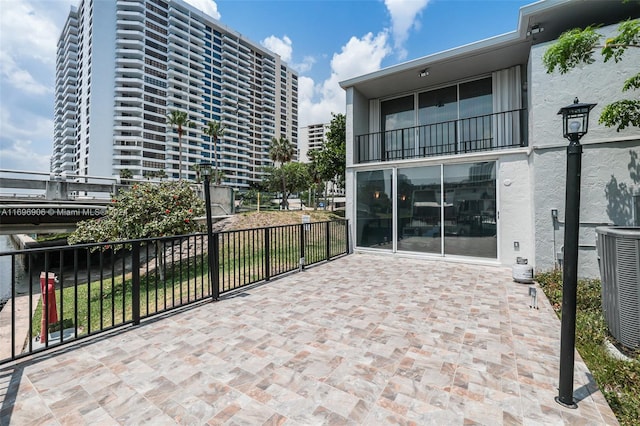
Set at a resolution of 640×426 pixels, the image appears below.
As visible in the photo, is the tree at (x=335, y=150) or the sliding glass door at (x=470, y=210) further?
the tree at (x=335, y=150)

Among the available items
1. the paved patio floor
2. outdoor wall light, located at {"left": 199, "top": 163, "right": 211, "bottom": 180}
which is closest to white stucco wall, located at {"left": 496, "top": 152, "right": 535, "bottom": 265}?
the paved patio floor

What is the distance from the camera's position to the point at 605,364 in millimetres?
2344

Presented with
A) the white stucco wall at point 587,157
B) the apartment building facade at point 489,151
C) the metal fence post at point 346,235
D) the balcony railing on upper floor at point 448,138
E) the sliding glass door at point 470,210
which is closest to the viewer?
the white stucco wall at point 587,157

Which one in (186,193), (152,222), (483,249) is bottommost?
(483,249)

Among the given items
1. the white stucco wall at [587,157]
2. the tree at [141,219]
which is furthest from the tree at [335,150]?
the white stucco wall at [587,157]

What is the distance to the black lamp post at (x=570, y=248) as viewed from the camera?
6.01 ft

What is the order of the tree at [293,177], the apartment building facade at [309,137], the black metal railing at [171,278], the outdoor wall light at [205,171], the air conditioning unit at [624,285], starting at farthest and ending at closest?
the apartment building facade at [309,137]
the tree at [293,177]
the outdoor wall light at [205,171]
the black metal railing at [171,278]
the air conditioning unit at [624,285]

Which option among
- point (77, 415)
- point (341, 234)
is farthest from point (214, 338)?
point (341, 234)

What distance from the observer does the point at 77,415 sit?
5.90ft

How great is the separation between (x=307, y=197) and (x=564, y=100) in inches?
1223

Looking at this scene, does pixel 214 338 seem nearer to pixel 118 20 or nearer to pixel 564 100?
pixel 564 100

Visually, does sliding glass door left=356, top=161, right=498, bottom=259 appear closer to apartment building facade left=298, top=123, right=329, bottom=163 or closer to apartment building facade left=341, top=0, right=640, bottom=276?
apartment building facade left=341, top=0, right=640, bottom=276

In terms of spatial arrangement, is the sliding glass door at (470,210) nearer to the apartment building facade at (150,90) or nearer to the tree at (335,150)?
the tree at (335,150)

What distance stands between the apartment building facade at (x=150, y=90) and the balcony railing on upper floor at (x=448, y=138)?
3831 cm
